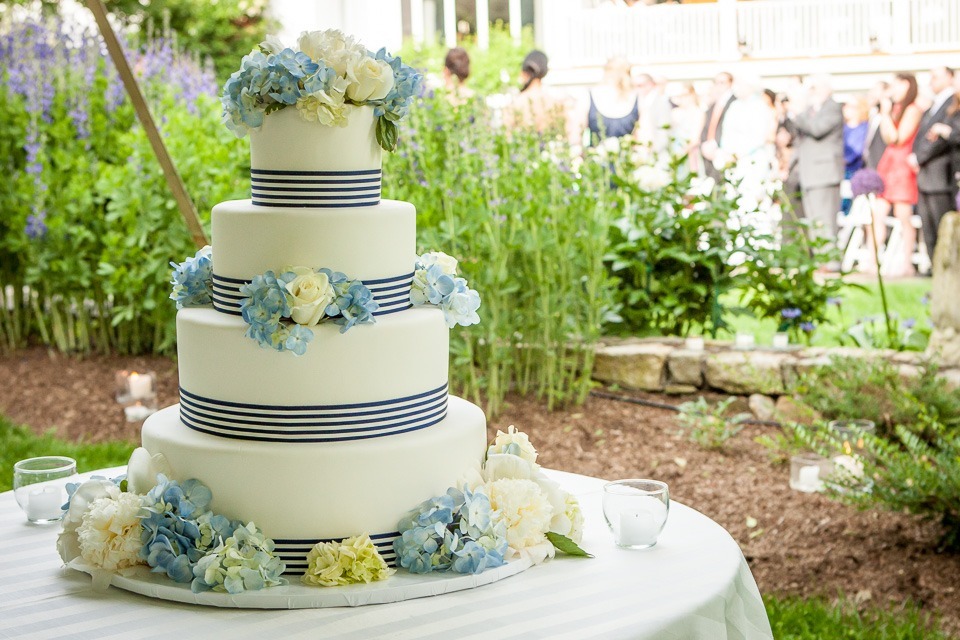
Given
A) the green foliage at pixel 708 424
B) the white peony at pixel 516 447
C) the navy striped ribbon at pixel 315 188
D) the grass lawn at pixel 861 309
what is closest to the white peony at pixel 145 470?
the navy striped ribbon at pixel 315 188

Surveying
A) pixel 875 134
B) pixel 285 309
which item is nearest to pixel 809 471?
pixel 285 309

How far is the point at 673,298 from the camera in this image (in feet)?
18.8

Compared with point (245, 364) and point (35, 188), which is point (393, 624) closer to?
point (245, 364)

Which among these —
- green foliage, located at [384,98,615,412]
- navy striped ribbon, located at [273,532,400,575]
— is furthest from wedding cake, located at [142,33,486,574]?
green foliage, located at [384,98,615,412]

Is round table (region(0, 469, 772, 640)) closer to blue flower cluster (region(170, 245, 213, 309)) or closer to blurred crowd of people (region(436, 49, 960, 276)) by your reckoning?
blue flower cluster (region(170, 245, 213, 309))

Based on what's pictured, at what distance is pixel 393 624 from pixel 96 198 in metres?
4.89

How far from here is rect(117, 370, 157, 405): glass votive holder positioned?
5379mm

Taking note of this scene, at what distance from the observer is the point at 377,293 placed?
6.84ft

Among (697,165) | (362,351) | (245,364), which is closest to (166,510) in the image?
(245,364)

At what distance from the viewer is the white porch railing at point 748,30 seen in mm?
14867

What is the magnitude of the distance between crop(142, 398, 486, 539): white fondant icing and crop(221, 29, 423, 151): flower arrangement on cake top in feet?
1.86

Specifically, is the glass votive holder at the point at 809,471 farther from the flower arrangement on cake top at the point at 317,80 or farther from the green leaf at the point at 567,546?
the flower arrangement on cake top at the point at 317,80

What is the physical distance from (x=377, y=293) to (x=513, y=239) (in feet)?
9.22

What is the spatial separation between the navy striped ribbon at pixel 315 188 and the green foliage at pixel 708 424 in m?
2.88
